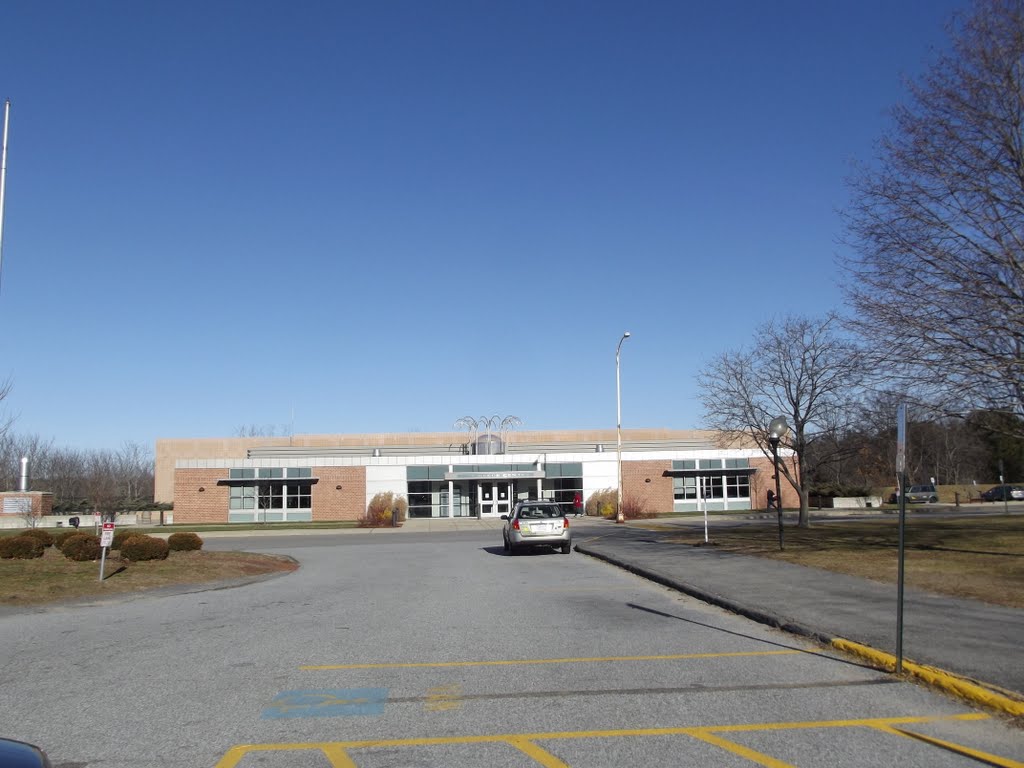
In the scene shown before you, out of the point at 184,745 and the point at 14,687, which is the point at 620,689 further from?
the point at 14,687

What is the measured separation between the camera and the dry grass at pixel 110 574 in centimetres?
1589

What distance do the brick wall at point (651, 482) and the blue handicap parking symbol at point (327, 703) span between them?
5074 cm

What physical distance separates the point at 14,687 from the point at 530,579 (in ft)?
36.2

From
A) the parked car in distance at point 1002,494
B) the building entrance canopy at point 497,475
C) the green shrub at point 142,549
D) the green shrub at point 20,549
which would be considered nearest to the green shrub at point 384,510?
the building entrance canopy at point 497,475

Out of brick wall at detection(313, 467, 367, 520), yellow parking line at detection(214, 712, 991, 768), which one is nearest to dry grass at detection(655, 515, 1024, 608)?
yellow parking line at detection(214, 712, 991, 768)

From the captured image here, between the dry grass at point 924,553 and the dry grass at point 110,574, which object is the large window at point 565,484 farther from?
the dry grass at point 110,574

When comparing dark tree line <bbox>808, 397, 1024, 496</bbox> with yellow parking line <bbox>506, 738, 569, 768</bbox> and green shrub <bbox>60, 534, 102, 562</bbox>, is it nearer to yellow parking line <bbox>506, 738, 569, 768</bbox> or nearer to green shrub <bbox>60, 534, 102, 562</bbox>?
yellow parking line <bbox>506, 738, 569, 768</bbox>

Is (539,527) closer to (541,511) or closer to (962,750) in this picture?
(541,511)

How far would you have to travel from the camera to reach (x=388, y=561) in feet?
78.2

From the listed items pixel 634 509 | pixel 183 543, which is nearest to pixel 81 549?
pixel 183 543

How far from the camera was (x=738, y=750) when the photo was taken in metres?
5.69

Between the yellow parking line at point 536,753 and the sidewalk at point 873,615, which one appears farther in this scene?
the sidewalk at point 873,615

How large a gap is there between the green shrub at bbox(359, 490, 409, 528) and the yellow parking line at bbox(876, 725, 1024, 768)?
4394cm

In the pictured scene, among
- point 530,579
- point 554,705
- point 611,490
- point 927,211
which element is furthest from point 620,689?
point 611,490
